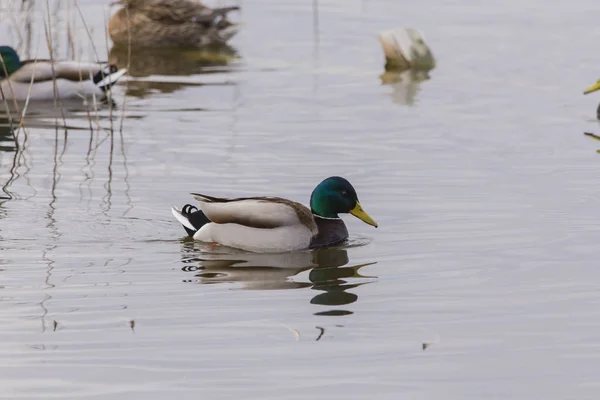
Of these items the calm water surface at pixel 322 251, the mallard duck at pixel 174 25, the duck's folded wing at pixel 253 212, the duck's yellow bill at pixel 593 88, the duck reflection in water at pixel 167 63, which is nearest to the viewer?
the calm water surface at pixel 322 251

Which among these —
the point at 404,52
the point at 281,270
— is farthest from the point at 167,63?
the point at 281,270

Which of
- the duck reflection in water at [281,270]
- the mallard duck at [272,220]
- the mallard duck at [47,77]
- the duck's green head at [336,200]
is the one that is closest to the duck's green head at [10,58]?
the mallard duck at [47,77]

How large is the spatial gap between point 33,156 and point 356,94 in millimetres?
4205

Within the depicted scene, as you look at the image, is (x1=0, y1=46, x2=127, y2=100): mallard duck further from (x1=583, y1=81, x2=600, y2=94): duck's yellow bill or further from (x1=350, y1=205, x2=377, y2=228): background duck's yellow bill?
(x1=350, y1=205, x2=377, y2=228): background duck's yellow bill

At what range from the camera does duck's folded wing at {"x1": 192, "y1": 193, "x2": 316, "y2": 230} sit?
8508 millimetres

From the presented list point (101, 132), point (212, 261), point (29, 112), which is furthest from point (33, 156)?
point (212, 261)

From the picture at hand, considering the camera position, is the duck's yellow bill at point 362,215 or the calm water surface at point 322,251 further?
the duck's yellow bill at point 362,215

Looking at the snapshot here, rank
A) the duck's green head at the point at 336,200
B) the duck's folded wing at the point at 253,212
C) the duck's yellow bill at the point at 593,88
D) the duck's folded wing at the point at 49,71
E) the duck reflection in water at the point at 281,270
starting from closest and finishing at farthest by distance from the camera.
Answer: the duck reflection in water at the point at 281,270, the duck's folded wing at the point at 253,212, the duck's green head at the point at 336,200, the duck's yellow bill at the point at 593,88, the duck's folded wing at the point at 49,71

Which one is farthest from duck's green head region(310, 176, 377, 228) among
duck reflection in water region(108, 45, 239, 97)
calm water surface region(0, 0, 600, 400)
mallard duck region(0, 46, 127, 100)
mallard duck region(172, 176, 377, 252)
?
duck reflection in water region(108, 45, 239, 97)

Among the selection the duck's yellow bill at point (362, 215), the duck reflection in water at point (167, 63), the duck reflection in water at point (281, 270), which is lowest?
the duck reflection in water at point (167, 63)

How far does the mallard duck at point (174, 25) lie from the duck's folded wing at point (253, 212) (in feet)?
33.3

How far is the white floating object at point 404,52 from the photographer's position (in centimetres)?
1619

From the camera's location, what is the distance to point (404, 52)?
16.2m

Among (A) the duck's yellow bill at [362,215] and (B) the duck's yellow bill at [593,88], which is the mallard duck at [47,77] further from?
(A) the duck's yellow bill at [362,215]
